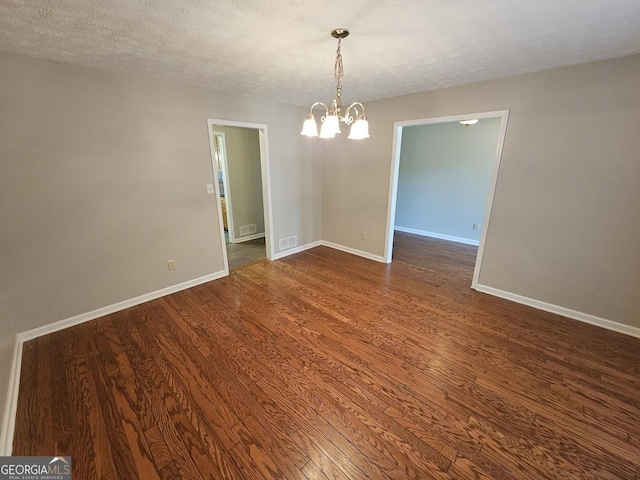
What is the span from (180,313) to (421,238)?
179 inches

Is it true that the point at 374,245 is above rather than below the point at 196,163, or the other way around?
below

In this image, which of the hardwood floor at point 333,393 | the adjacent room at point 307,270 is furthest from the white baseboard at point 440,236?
the hardwood floor at point 333,393

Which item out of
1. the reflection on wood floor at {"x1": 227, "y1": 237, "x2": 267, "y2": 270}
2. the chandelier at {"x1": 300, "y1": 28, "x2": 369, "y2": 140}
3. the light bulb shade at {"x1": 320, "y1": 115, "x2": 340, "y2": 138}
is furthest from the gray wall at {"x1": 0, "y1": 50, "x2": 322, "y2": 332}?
the light bulb shade at {"x1": 320, "y1": 115, "x2": 340, "y2": 138}

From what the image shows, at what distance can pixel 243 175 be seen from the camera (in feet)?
16.2

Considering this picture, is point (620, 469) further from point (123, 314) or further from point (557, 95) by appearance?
point (123, 314)

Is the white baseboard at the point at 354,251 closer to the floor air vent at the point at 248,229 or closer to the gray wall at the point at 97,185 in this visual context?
the floor air vent at the point at 248,229

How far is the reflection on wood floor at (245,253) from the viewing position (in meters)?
4.04

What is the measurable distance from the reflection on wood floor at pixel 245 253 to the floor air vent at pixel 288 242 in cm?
35

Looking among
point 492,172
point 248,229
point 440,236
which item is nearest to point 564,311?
point 492,172

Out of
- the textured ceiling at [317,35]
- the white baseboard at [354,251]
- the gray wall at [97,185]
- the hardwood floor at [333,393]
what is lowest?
the hardwood floor at [333,393]

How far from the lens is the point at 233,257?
14.0 ft

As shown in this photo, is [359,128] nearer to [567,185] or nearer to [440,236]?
[567,185]

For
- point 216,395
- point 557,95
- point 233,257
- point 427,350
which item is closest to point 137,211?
point 233,257

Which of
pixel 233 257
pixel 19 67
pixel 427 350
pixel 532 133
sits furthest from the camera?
pixel 233 257
